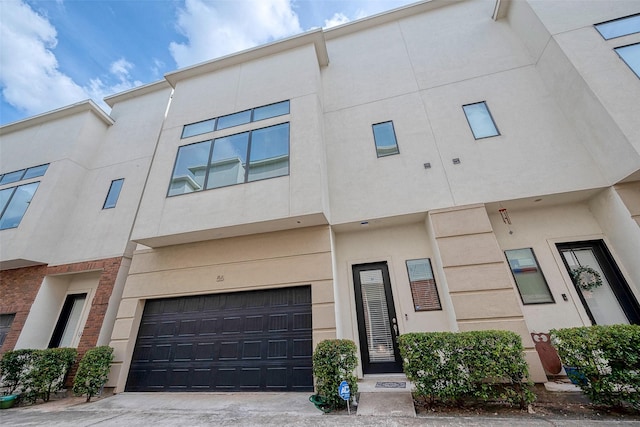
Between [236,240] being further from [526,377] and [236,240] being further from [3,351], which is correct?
[3,351]

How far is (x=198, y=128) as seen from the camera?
7.40 meters

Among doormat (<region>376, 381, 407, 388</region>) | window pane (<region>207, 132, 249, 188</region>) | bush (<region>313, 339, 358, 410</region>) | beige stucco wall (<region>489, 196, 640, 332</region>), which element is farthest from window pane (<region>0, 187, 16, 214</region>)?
beige stucco wall (<region>489, 196, 640, 332</region>)

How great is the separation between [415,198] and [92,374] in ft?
27.6

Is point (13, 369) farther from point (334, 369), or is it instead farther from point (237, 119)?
point (237, 119)

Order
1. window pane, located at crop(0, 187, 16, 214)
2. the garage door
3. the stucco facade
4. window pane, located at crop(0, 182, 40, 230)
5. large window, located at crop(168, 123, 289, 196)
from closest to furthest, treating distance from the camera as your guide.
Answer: the stucco facade, the garage door, large window, located at crop(168, 123, 289, 196), window pane, located at crop(0, 182, 40, 230), window pane, located at crop(0, 187, 16, 214)

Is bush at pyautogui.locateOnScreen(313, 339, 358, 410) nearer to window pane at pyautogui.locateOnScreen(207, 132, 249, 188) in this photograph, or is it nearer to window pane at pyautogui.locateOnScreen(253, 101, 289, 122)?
window pane at pyautogui.locateOnScreen(207, 132, 249, 188)

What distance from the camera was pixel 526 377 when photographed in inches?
135

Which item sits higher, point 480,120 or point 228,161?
point 480,120

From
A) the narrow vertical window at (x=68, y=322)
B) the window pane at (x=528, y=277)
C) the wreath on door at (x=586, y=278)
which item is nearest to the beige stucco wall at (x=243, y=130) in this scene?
the narrow vertical window at (x=68, y=322)

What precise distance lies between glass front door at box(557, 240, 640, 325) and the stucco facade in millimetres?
27

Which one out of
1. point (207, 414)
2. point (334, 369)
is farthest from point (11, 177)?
point (334, 369)

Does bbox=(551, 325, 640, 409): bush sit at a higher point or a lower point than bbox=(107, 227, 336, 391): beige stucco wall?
lower

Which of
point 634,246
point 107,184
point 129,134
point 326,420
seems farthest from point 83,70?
point 634,246

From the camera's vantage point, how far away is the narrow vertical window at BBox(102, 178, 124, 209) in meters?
8.12
